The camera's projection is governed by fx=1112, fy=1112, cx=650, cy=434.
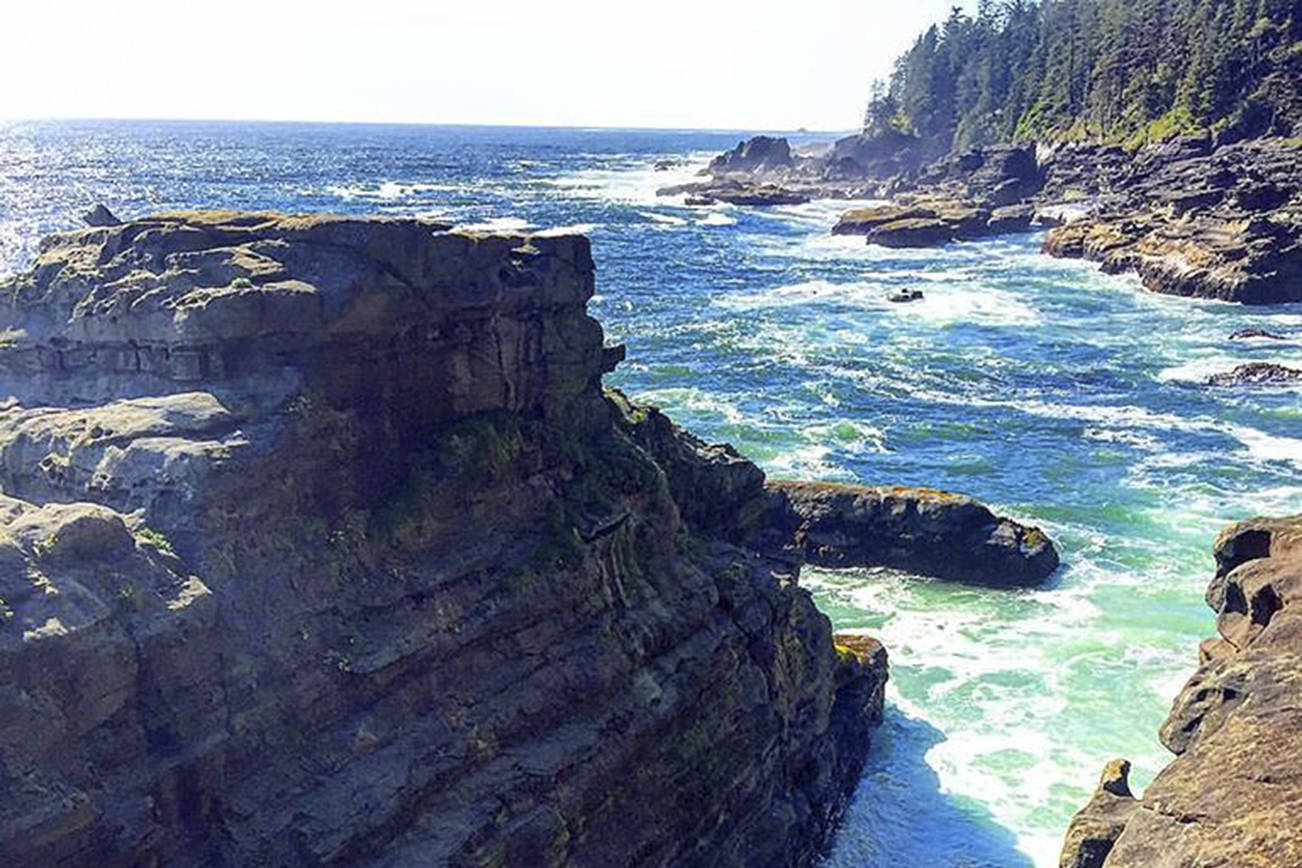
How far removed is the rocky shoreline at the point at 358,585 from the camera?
14.0m

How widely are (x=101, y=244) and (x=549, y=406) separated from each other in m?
8.56

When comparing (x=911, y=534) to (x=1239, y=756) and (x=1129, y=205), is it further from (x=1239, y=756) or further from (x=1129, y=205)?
(x=1129, y=205)

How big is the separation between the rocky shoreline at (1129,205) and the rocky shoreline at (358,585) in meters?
75.4

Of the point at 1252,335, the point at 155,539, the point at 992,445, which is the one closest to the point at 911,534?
the point at 992,445

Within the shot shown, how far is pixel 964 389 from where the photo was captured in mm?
62062

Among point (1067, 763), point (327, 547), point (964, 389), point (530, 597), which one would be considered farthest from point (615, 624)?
point (964, 389)

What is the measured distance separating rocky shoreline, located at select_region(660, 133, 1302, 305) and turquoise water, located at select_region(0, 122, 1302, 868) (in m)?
3.50

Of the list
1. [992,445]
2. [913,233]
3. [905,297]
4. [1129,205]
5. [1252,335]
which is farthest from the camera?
[913,233]

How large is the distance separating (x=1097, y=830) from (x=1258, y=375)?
49.2m

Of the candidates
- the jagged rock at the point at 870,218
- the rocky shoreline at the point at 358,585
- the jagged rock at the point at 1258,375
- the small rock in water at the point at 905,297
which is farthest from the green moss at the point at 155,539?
the jagged rock at the point at 870,218

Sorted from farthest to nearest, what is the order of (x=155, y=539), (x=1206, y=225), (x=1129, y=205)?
1. (x=1129, y=205)
2. (x=1206, y=225)
3. (x=155, y=539)

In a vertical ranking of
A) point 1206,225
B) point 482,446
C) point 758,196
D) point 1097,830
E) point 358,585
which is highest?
point 1206,225

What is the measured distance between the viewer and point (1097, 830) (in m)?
19.5

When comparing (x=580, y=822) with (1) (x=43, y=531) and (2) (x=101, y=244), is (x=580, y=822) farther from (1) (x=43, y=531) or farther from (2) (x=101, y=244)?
(2) (x=101, y=244)
